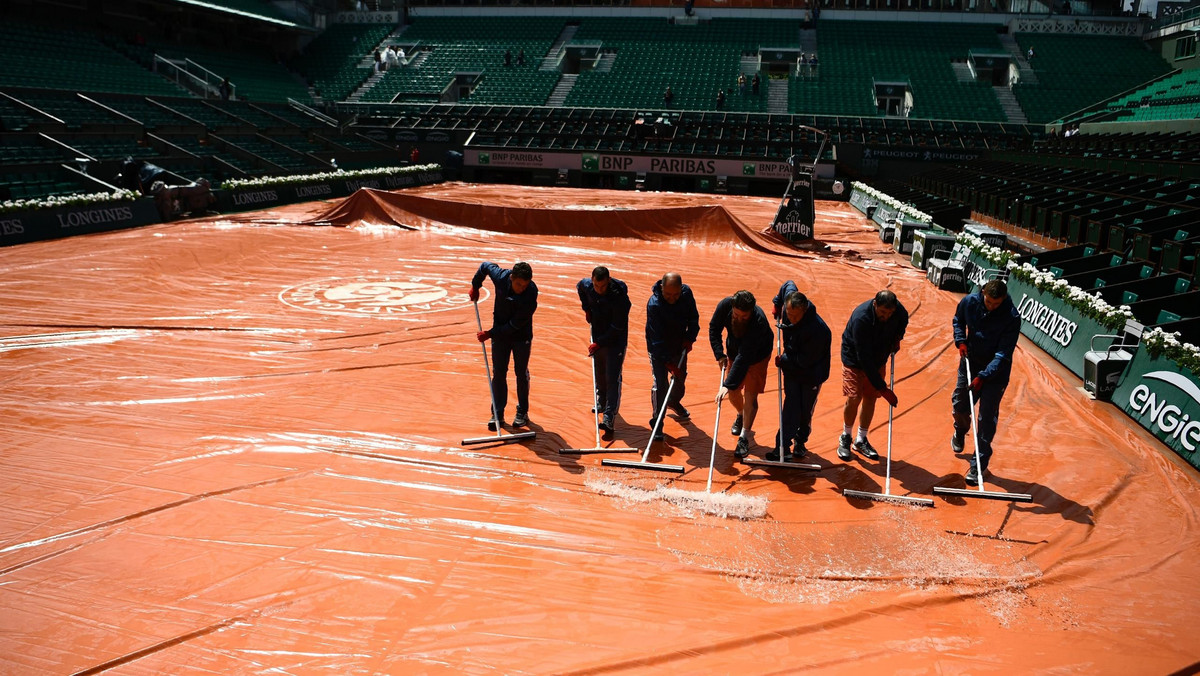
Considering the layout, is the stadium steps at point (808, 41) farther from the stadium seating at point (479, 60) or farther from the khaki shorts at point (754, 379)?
the khaki shorts at point (754, 379)

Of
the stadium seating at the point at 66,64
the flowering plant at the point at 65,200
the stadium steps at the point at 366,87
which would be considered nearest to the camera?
the flowering plant at the point at 65,200

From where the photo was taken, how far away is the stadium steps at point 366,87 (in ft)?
149

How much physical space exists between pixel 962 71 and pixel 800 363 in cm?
4361

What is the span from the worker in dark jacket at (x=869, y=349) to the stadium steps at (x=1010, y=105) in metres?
36.7

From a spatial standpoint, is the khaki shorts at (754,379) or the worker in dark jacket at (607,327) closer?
the khaki shorts at (754,379)

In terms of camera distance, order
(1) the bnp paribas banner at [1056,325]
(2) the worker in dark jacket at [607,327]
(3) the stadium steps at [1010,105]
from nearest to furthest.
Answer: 1. (2) the worker in dark jacket at [607,327]
2. (1) the bnp paribas banner at [1056,325]
3. (3) the stadium steps at [1010,105]

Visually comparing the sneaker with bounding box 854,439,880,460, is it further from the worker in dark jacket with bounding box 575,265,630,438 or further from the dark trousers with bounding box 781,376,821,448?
the worker in dark jacket with bounding box 575,265,630,438

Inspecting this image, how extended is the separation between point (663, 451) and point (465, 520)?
2.32 metres

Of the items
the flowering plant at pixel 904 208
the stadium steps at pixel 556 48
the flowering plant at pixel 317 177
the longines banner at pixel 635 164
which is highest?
the stadium steps at pixel 556 48

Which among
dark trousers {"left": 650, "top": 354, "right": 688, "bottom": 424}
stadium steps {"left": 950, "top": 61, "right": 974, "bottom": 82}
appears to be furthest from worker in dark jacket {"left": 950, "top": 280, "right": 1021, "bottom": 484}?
stadium steps {"left": 950, "top": 61, "right": 974, "bottom": 82}

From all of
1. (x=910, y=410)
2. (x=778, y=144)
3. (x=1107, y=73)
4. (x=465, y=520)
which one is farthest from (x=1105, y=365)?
(x=1107, y=73)

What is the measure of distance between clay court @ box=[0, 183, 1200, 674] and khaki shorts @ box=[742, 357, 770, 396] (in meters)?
0.77

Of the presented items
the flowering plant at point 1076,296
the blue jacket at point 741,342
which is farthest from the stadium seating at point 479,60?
the blue jacket at point 741,342

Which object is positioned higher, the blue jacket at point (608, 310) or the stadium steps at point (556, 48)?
the stadium steps at point (556, 48)
